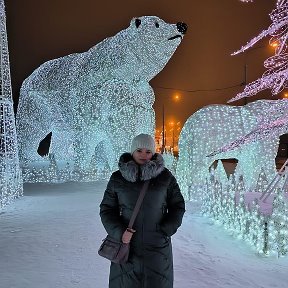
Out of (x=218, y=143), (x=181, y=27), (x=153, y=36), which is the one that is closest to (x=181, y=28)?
(x=181, y=27)

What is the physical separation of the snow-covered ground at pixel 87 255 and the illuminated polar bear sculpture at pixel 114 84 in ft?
15.5

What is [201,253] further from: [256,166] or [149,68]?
[149,68]

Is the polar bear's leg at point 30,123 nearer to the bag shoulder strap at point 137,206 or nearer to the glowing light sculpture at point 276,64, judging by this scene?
the glowing light sculpture at point 276,64

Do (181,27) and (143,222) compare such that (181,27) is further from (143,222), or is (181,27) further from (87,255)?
(143,222)

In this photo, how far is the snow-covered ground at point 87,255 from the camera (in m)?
3.93

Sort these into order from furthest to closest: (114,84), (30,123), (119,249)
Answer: (30,123)
(114,84)
(119,249)

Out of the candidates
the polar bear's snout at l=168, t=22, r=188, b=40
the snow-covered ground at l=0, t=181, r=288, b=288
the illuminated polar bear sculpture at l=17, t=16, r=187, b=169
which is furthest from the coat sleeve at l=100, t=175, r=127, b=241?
the polar bear's snout at l=168, t=22, r=188, b=40

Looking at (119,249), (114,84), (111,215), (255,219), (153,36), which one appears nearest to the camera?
(119,249)

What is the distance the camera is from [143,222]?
9.23 ft

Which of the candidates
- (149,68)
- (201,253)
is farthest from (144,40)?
(201,253)

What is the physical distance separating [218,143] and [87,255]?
16.9 feet

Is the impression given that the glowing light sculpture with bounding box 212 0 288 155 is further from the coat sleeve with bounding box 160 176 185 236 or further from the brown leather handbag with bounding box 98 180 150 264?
the brown leather handbag with bounding box 98 180 150 264

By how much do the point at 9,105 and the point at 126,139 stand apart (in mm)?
3911

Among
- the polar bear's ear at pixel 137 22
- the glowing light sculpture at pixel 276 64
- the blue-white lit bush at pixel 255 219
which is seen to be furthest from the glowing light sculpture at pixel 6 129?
the glowing light sculpture at pixel 276 64
